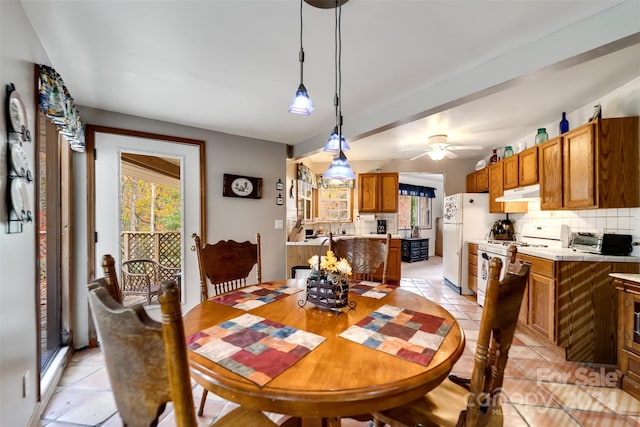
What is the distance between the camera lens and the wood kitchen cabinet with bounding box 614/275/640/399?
6.33 ft

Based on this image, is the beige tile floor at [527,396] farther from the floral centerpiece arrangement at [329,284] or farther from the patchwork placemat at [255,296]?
the floral centerpiece arrangement at [329,284]

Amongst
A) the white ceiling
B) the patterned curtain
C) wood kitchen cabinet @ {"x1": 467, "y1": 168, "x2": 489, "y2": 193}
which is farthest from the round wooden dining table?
wood kitchen cabinet @ {"x1": 467, "y1": 168, "x2": 489, "y2": 193}

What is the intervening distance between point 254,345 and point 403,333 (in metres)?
0.58

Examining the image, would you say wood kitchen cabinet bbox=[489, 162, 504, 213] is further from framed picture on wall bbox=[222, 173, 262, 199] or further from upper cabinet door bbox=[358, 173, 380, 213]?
framed picture on wall bbox=[222, 173, 262, 199]

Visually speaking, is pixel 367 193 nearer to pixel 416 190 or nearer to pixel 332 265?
pixel 416 190

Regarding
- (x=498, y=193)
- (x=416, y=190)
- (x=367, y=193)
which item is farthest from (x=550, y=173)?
(x=416, y=190)

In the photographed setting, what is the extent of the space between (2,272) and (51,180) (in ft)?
4.75

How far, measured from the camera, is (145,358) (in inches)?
24.8

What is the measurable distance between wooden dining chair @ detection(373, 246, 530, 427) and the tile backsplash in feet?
6.90

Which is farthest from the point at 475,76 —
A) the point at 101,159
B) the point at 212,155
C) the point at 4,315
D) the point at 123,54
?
the point at 101,159

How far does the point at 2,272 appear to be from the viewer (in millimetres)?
1272

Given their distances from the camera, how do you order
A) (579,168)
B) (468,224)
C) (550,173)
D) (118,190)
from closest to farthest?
(579,168)
(118,190)
(550,173)
(468,224)

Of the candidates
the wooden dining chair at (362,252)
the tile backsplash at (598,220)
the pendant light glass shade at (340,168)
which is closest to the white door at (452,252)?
the tile backsplash at (598,220)

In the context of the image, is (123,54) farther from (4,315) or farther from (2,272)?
(4,315)
